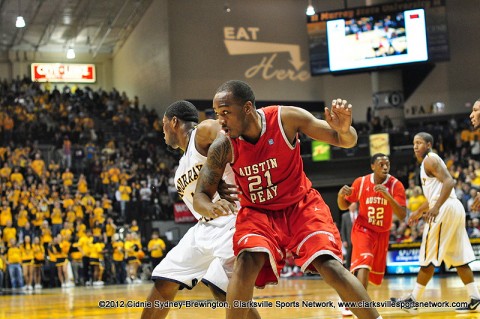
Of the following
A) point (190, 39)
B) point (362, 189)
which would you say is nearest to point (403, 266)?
point (362, 189)

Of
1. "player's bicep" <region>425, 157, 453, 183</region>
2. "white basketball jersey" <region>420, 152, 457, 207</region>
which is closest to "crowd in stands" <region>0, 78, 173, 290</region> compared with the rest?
"white basketball jersey" <region>420, 152, 457, 207</region>

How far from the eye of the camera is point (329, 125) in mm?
5098

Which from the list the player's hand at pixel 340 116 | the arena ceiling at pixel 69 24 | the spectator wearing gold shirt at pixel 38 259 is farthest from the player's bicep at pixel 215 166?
the arena ceiling at pixel 69 24

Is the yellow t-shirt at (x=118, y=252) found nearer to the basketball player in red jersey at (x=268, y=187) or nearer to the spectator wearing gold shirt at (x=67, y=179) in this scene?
the spectator wearing gold shirt at (x=67, y=179)

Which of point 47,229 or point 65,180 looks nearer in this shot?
point 47,229

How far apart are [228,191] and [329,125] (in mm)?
819

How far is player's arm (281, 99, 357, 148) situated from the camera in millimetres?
4875

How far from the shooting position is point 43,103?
3073 cm

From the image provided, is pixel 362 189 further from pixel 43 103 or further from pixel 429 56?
pixel 43 103

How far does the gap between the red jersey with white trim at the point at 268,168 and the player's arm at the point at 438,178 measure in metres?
4.02

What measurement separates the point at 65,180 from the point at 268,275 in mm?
20744

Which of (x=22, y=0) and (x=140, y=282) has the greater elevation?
(x=22, y=0)

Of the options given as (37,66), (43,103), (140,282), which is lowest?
(140,282)

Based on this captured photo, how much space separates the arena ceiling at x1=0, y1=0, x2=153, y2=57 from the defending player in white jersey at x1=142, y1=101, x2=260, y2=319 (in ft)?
85.1
